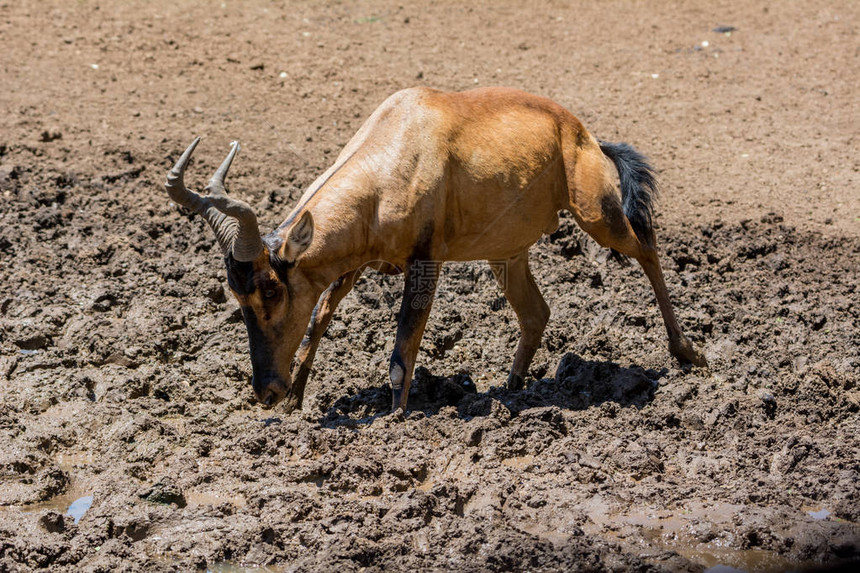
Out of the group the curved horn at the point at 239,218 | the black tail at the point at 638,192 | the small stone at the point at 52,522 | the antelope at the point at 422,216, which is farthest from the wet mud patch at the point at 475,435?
the curved horn at the point at 239,218

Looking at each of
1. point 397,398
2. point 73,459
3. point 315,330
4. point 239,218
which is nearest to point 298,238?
point 239,218

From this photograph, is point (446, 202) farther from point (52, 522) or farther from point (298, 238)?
point (52, 522)

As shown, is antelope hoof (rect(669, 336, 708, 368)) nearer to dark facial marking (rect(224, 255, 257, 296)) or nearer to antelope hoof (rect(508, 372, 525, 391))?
antelope hoof (rect(508, 372, 525, 391))

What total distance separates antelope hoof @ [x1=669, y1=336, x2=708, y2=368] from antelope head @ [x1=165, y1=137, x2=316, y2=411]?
2.74 m

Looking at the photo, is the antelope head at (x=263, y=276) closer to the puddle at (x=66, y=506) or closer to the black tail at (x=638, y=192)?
the puddle at (x=66, y=506)

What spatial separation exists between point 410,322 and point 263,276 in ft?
3.61

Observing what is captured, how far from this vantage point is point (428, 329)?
8.18 m

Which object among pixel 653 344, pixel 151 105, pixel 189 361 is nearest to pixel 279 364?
pixel 189 361

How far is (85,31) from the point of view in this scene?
44.7 ft

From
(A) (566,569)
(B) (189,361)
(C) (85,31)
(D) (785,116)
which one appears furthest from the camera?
(C) (85,31)

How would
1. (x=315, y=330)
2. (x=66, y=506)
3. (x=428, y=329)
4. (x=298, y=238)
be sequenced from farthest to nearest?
1. (x=428, y=329)
2. (x=315, y=330)
3. (x=298, y=238)
4. (x=66, y=506)

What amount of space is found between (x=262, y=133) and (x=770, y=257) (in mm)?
5584

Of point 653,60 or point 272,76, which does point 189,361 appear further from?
point 653,60

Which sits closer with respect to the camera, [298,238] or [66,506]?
[66,506]
